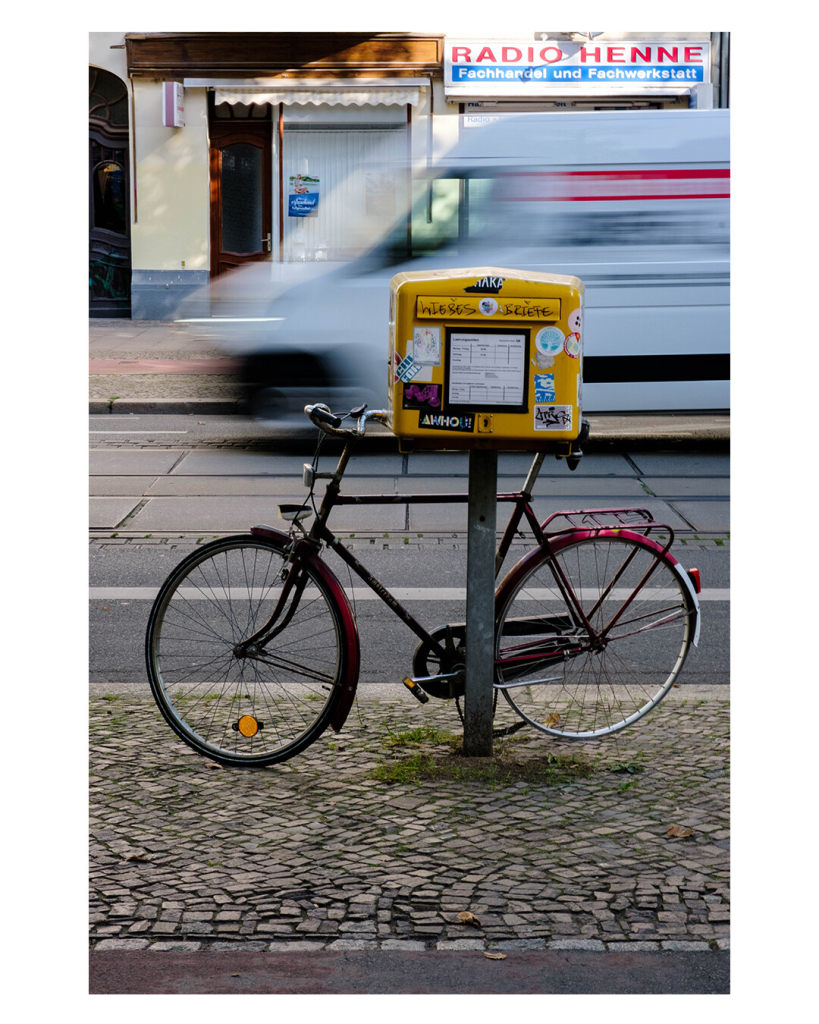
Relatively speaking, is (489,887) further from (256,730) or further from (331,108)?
(331,108)

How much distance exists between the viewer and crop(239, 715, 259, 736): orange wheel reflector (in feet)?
13.7

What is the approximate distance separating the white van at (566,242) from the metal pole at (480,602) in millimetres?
6792

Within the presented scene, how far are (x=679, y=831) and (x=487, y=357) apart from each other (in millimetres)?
1521

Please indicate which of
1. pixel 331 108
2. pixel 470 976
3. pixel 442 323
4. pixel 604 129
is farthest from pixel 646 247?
pixel 331 108

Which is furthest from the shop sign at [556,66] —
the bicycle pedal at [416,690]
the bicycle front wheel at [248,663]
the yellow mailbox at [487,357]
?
the bicycle pedal at [416,690]

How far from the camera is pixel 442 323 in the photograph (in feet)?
12.2

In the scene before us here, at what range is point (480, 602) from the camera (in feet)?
13.1

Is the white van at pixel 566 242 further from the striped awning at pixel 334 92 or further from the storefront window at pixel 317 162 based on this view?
the striped awning at pixel 334 92

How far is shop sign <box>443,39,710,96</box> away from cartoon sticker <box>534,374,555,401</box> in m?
17.7

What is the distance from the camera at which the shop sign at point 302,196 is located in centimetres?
2092

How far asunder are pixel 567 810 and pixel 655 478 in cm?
641

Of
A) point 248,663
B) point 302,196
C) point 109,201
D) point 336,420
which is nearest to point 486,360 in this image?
point 336,420

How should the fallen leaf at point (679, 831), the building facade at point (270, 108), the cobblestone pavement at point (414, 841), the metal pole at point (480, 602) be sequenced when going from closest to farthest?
the cobblestone pavement at point (414, 841), the fallen leaf at point (679, 831), the metal pole at point (480, 602), the building facade at point (270, 108)

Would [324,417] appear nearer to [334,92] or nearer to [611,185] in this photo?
[611,185]
